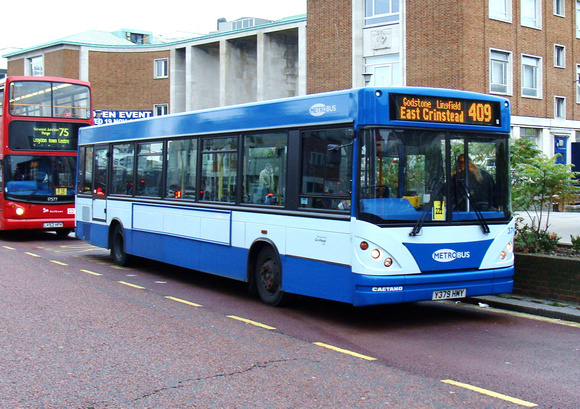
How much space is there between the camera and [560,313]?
893 centimetres

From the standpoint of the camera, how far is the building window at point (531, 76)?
32.4m

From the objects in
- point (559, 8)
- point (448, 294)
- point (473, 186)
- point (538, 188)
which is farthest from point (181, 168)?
point (559, 8)

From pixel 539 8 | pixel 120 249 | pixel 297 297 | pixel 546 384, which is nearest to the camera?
pixel 546 384

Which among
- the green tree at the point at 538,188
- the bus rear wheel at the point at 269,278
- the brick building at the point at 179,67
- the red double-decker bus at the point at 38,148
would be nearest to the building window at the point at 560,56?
the brick building at the point at 179,67

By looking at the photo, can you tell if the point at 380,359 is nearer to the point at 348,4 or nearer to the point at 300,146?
the point at 300,146

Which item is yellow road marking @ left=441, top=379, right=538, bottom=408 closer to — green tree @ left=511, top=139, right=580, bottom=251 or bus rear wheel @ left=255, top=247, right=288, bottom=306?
bus rear wheel @ left=255, top=247, right=288, bottom=306

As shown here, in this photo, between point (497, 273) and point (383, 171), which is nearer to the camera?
point (383, 171)

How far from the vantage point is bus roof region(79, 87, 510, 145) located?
809 cm

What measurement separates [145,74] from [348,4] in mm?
23697

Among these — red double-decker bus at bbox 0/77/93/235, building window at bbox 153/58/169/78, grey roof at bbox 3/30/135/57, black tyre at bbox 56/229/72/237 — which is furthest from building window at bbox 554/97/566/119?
grey roof at bbox 3/30/135/57

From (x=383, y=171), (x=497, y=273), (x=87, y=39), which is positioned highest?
(x=87, y=39)

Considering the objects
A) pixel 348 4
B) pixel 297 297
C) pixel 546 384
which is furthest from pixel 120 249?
pixel 348 4

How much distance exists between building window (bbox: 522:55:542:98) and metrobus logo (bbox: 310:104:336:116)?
2589cm

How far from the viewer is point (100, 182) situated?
50.5 ft
